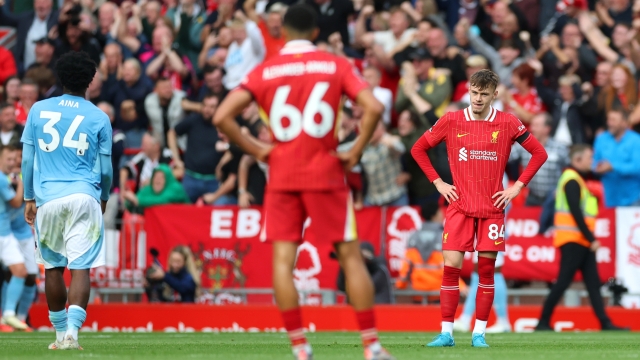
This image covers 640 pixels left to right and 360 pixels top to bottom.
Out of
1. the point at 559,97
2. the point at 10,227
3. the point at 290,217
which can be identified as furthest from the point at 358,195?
the point at 290,217

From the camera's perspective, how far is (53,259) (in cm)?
1159

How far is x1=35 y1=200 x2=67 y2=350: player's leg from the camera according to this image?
37.5ft

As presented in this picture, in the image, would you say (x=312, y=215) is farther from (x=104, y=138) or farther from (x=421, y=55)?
(x=421, y=55)

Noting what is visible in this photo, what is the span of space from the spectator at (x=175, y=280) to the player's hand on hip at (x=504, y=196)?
7.77 metres

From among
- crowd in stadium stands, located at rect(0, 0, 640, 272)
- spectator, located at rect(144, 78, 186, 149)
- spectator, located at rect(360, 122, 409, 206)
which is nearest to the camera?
spectator, located at rect(360, 122, 409, 206)

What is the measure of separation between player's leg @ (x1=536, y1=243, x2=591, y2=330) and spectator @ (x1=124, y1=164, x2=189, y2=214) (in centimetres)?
640

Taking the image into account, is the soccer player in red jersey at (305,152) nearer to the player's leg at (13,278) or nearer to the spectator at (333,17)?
the player's leg at (13,278)

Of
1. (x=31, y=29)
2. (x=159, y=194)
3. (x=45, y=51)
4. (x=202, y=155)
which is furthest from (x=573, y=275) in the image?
(x=31, y=29)

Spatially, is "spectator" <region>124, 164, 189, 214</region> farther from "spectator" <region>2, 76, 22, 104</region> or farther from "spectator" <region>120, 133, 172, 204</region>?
"spectator" <region>2, 76, 22, 104</region>

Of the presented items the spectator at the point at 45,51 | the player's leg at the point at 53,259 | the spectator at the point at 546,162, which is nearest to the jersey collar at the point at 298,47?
the player's leg at the point at 53,259

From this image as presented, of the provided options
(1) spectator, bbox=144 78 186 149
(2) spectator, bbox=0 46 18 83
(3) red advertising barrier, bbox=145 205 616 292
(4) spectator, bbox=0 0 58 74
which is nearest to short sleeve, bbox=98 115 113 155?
(3) red advertising barrier, bbox=145 205 616 292

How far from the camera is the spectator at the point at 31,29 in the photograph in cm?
2350

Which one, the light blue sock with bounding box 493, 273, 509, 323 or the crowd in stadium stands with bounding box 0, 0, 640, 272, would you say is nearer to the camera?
the light blue sock with bounding box 493, 273, 509, 323

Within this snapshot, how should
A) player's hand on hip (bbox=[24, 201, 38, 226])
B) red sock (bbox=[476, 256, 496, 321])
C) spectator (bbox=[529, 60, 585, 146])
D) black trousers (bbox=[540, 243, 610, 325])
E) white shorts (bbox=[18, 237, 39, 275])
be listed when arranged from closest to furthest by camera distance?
player's hand on hip (bbox=[24, 201, 38, 226]), red sock (bbox=[476, 256, 496, 321]), black trousers (bbox=[540, 243, 610, 325]), white shorts (bbox=[18, 237, 39, 275]), spectator (bbox=[529, 60, 585, 146])
